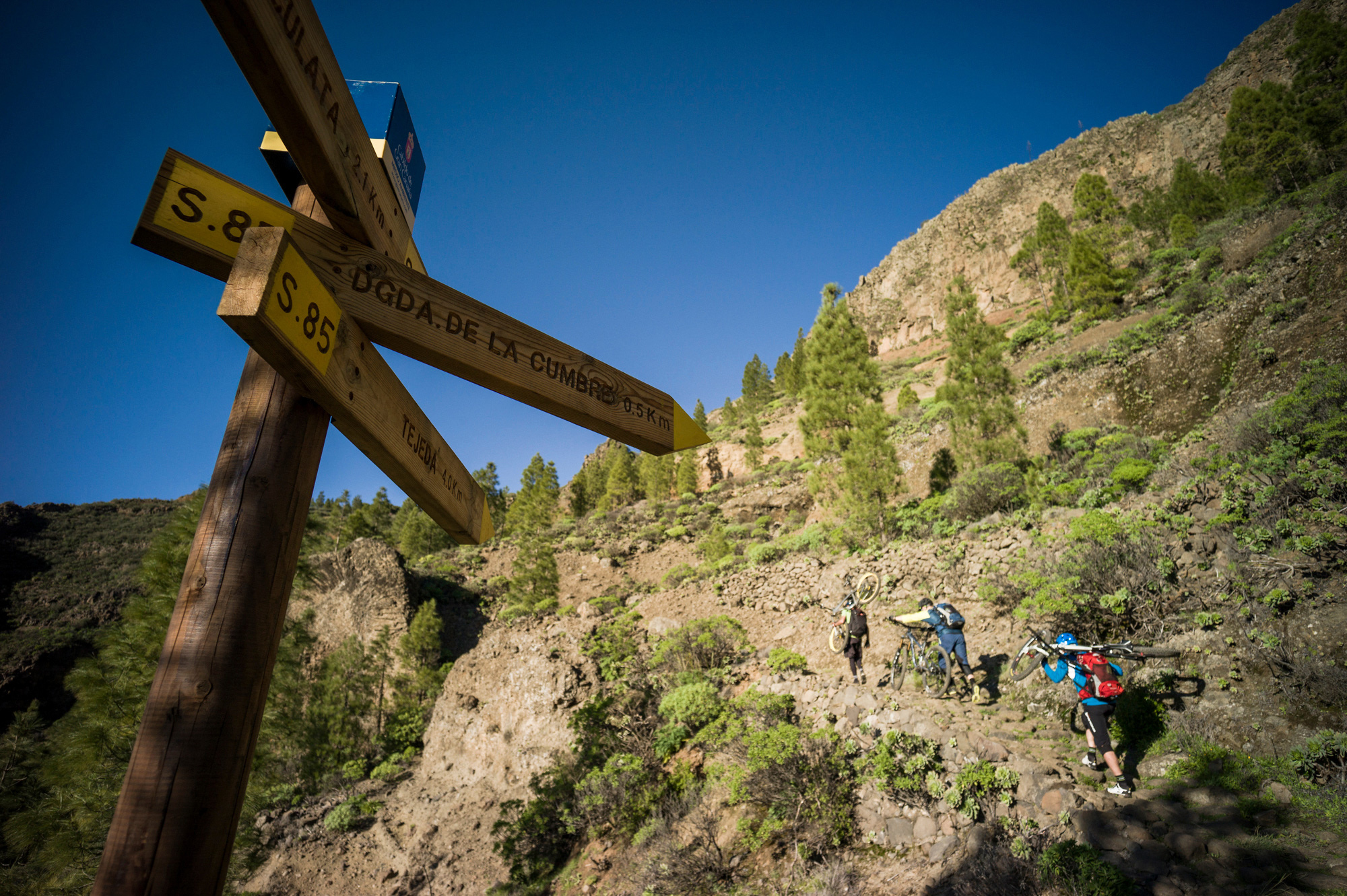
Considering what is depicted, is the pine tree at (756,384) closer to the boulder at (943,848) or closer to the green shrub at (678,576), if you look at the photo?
the green shrub at (678,576)

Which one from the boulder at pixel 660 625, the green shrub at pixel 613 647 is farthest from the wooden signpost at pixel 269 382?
the boulder at pixel 660 625

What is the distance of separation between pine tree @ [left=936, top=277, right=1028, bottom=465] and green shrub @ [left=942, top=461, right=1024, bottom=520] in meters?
2.23

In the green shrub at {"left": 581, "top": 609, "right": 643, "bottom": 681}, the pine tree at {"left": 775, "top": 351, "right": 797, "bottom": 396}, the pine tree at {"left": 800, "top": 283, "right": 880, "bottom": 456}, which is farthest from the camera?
the pine tree at {"left": 775, "top": 351, "right": 797, "bottom": 396}

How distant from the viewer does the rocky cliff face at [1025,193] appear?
Result: 57.8 meters

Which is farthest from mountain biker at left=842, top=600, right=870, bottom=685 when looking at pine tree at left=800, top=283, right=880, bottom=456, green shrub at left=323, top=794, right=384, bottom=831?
pine tree at left=800, top=283, right=880, bottom=456

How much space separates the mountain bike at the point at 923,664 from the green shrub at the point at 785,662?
1511mm

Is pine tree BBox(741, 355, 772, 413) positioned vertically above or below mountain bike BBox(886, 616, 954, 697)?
above

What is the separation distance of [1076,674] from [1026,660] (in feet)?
3.82

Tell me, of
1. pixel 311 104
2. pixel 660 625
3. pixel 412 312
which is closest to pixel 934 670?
pixel 660 625

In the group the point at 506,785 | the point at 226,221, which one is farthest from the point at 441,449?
the point at 506,785

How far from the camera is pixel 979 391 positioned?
61.2ft

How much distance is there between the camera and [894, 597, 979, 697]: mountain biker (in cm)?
734

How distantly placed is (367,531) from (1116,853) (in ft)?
124

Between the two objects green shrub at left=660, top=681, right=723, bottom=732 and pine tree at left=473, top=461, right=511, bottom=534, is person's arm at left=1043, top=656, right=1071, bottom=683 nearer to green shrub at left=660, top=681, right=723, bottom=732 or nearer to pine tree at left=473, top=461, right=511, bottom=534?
green shrub at left=660, top=681, right=723, bottom=732
